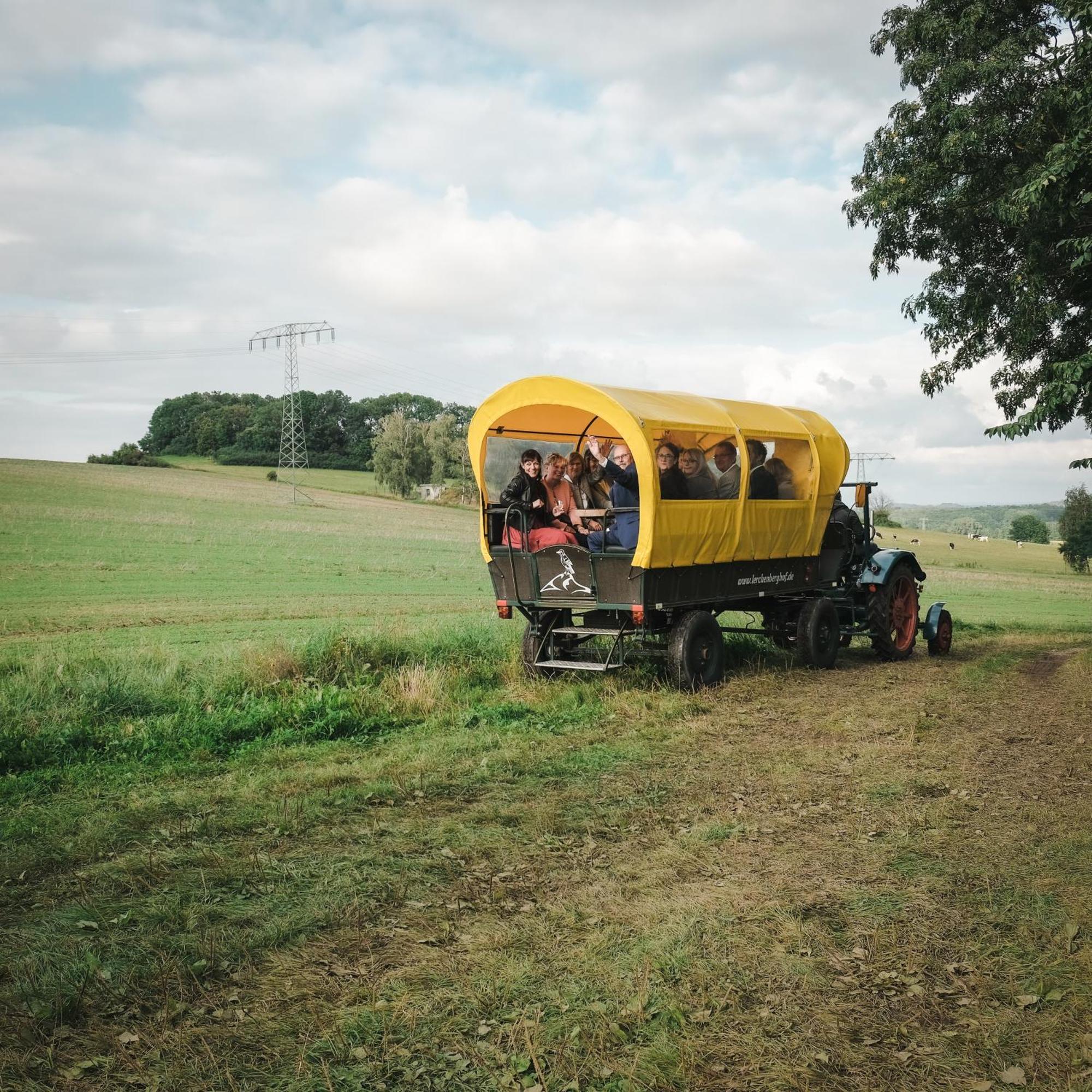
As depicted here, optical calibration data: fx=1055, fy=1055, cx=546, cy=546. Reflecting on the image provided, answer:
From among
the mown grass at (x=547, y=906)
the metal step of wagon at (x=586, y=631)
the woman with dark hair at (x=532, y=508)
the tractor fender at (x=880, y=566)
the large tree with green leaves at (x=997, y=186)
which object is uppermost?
the large tree with green leaves at (x=997, y=186)

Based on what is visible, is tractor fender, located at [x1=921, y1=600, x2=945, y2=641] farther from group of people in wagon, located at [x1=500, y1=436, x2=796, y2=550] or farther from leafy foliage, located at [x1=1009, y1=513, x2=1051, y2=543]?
leafy foliage, located at [x1=1009, y1=513, x2=1051, y2=543]

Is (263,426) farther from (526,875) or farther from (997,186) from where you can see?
(526,875)

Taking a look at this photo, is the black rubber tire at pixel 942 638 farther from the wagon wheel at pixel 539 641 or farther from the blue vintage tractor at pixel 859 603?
the wagon wheel at pixel 539 641

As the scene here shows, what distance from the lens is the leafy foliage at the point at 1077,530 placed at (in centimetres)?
6475

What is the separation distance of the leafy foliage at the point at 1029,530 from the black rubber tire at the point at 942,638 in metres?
98.7

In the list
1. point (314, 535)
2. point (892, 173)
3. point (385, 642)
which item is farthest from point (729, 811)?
point (314, 535)

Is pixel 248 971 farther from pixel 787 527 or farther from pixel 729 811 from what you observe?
pixel 787 527

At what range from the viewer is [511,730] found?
9.48m

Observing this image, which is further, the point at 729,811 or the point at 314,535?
the point at 314,535

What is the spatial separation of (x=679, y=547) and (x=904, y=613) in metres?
5.63

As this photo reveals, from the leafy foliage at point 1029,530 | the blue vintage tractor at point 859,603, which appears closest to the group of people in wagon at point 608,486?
the blue vintage tractor at point 859,603

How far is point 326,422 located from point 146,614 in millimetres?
77719

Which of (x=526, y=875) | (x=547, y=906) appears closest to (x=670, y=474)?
(x=526, y=875)

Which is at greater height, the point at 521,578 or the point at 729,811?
the point at 521,578
